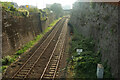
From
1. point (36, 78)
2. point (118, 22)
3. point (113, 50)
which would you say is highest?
point (118, 22)

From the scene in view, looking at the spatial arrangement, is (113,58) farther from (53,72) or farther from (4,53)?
(4,53)

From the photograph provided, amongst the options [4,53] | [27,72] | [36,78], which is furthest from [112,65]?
[4,53]

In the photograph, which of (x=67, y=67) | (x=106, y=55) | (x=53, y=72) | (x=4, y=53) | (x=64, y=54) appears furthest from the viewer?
(x=64, y=54)

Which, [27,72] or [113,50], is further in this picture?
[27,72]

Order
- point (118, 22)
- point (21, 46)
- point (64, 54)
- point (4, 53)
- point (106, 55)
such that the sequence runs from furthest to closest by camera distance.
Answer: point (21, 46), point (64, 54), point (4, 53), point (106, 55), point (118, 22)

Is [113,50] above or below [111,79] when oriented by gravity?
above

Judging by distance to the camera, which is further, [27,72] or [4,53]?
[4,53]

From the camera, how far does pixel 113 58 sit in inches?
290

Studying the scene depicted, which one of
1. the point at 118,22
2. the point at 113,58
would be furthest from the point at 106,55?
the point at 118,22

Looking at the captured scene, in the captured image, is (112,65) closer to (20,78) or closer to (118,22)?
(118,22)

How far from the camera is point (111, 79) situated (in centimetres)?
719

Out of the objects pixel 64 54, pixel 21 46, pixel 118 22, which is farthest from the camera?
pixel 21 46

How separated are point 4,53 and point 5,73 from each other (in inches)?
124

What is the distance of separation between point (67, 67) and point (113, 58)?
401 centimetres
